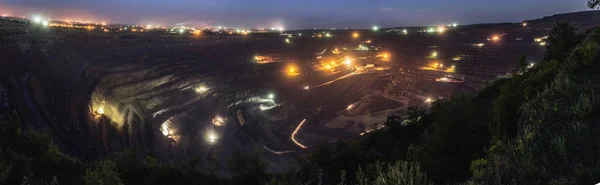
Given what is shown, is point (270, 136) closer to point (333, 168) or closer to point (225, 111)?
point (225, 111)

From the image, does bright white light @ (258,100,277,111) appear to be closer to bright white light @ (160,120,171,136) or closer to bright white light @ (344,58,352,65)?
bright white light @ (160,120,171,136)

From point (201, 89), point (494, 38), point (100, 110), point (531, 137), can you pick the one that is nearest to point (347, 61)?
point (201, 89)

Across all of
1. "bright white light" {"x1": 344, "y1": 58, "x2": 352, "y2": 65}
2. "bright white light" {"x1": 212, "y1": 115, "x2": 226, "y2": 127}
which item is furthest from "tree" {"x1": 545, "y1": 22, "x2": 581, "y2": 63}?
"bright white light" {"x1": 344, "y1": 58, "x2": 352, "y2": 65}

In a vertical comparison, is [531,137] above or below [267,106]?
above

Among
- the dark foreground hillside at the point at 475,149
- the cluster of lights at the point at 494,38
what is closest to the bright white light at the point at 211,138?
the dark foreground hillside at the point at 475,149

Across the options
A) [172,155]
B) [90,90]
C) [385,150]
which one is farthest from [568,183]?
[90,90]

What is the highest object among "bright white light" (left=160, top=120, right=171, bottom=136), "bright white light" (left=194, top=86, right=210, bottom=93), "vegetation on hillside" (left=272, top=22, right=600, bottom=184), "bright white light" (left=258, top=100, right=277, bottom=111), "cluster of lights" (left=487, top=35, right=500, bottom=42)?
"cluster of lights" (left=487, top=35, right=500, bottom=42)

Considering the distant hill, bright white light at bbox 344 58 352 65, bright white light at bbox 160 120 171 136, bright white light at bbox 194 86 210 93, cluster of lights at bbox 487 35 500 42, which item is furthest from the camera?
cluster of lights at bbox 487 35 500 42

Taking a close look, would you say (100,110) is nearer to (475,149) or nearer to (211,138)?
(211,138)

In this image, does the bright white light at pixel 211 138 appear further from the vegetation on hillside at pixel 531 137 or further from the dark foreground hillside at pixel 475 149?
the vegetation on hillside at pixel 531 137

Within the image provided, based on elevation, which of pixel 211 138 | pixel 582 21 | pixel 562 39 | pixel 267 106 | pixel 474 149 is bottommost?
pixel 211 138

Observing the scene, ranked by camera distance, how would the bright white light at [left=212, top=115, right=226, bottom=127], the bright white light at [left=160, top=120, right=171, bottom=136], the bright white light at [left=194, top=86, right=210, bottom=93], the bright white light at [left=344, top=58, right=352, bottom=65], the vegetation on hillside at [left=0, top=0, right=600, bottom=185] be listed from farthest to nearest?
the bright white light at [left=344, top=58, right=352, bottom=65]
the bright white light at [left=194, top=86, right=210, bottom=93]
the bright white light at [left=212, top=115, right=226, bottom=127]
the bright white light at [left=160, top=120, right=171, bottom=136]
the vegetation on hillside at [left=0, top=0, right=600, bottom=185]

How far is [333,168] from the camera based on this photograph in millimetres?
19094

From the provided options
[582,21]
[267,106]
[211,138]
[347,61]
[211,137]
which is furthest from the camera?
[582,21]
